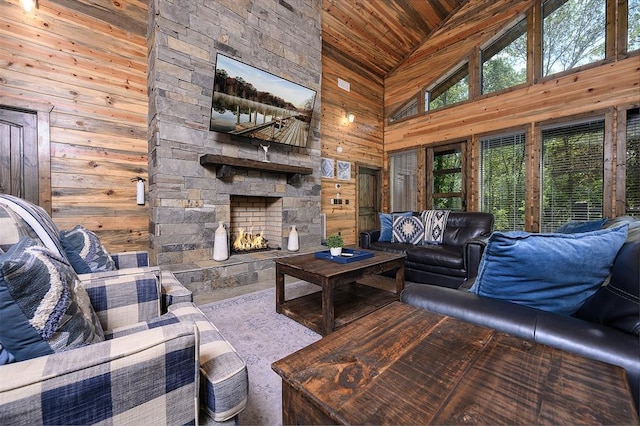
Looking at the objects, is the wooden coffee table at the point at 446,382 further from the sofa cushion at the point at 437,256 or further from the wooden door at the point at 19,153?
the wooden door at the point at 19,153

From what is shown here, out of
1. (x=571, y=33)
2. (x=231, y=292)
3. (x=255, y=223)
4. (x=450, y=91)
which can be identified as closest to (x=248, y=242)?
(x=255, y=223)

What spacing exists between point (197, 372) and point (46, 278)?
1.63ft

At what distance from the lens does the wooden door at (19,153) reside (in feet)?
8.39

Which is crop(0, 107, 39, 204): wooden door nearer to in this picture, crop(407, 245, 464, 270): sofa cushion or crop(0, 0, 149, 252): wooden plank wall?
crop(0, 0, 149, 252): wooden plank wall

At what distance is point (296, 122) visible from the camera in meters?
3.79

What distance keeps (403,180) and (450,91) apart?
1915mm

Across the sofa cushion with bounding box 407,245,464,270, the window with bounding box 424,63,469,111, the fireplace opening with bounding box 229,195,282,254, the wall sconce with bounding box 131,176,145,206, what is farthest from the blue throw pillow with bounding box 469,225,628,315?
the window with bounding box 424,63,469,111

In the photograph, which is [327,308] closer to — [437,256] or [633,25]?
[437,256]

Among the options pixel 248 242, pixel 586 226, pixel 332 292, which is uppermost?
pixel 586 226

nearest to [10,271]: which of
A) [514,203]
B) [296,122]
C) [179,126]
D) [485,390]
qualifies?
[485,390]

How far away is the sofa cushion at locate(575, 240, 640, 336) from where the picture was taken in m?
0.82

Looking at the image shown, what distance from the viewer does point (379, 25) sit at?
15.9 ft

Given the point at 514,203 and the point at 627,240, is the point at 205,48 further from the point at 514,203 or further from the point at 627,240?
the point at 514,203

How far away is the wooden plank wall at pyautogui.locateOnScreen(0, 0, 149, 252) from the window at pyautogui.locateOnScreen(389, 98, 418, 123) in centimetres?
473
